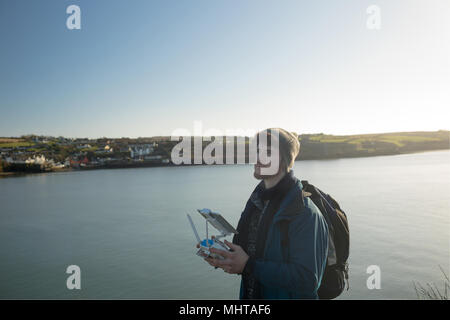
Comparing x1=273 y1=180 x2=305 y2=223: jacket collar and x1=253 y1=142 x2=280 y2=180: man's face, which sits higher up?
x1=253 y1=142 x2=280 y2=180: man's face

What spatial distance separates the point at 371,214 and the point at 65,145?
4015 cm

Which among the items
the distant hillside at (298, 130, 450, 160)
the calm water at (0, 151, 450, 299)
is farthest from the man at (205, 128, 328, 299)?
the distant hillside at (298, 130, 450, 160)

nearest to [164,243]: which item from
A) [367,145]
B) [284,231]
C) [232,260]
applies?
[232,260]

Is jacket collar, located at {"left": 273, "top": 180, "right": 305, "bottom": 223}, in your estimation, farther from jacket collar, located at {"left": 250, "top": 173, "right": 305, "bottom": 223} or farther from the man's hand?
the man's hand

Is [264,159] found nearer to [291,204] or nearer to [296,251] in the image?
[291,204]

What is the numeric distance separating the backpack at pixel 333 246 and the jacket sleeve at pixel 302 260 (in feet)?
0.37

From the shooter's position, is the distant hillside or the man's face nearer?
the man's face

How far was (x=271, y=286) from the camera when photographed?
55.0 inches

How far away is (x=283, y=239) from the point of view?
137cm

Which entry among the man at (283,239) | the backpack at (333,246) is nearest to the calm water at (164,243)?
the backpack at (333,246)

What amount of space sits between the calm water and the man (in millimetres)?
5371

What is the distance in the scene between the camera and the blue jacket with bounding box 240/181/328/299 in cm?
132

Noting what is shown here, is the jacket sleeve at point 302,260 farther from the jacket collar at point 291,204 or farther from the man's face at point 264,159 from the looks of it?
the man's face at point 264,159
